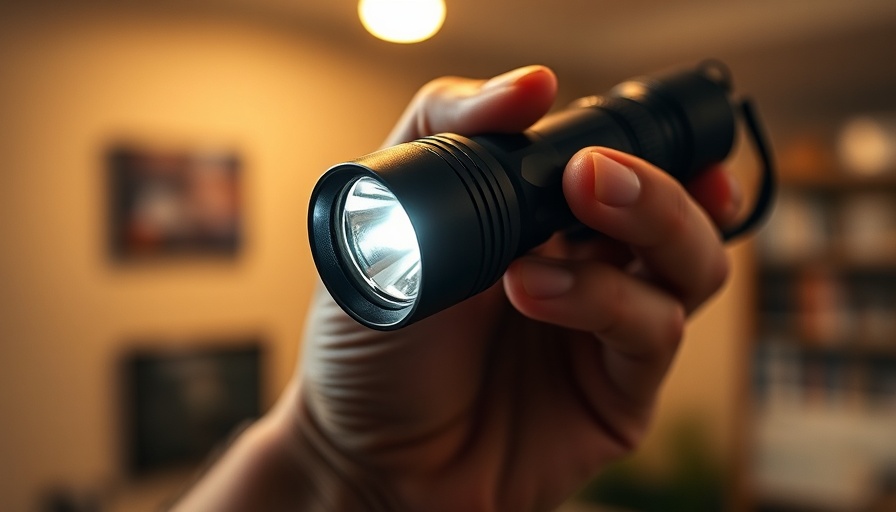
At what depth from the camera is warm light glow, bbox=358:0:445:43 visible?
1083 mm

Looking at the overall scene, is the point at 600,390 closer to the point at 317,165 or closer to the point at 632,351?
the point at 632,351

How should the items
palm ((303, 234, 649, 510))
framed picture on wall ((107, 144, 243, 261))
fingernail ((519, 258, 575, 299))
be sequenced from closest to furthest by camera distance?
1. fingernail ((519, 258, 575, 299))
2. palm ((303, 234, 649, 510))
3. framed picture on wall ((107, 144, 243, 261))

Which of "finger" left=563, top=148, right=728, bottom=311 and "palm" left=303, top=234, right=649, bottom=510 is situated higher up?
"finger" left=563, top=148, right=728, bottom=311

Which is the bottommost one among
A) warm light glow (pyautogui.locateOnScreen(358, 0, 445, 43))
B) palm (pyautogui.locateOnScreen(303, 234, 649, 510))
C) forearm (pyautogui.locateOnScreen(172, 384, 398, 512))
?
forearm (pyautogui.locateOnScreen(172, 384, 398, 512))

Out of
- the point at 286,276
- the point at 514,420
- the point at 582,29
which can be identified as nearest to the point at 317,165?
the point at 286,276

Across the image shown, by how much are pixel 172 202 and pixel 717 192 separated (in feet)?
6.38

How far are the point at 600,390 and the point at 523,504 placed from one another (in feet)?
0.35

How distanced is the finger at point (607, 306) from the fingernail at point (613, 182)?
0.05 meters

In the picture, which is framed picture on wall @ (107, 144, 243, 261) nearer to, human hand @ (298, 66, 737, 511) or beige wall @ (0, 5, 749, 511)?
beige wall @ (0, 5, 749, 511)

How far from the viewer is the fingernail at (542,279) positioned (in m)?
0.44

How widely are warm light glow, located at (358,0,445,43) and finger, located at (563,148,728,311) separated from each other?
68 centimetres

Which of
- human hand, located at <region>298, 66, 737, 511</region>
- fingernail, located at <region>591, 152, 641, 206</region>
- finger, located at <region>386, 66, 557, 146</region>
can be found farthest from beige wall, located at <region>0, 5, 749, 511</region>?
fingernail, located at <region>591, 152, 641, 206</region>

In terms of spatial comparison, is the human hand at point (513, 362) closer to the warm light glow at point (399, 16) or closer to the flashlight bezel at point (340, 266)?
the flashlight bezel at point (340, 266)

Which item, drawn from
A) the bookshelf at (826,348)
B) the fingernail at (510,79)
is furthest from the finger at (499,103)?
the bookshelf at (826,348)
